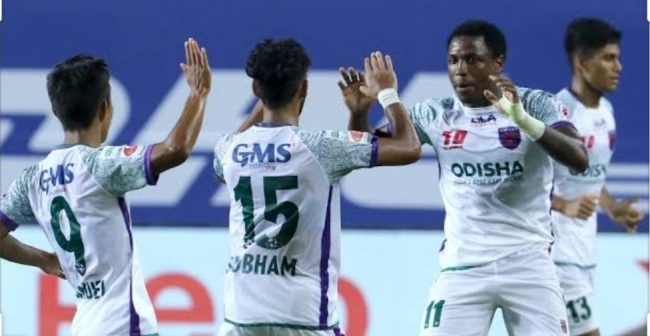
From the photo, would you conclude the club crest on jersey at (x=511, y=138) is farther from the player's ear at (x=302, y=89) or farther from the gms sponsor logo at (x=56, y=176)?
the gms sponsor logo at (x=56, y=176)

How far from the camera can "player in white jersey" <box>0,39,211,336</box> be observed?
21.9 feet

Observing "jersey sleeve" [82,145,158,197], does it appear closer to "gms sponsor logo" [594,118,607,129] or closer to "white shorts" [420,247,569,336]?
"white shorts" [420,247,569,336]

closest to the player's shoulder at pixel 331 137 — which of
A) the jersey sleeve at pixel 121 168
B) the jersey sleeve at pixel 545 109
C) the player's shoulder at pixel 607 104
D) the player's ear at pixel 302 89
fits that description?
the player's ear at pixel 302 89

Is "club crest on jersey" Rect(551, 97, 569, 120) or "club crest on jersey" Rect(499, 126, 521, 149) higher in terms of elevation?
"club crest on jersey" Rect(551, 97, 569, 120)

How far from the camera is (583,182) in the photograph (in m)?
10.5

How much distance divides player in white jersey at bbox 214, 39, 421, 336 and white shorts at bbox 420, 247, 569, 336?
1.11 metres

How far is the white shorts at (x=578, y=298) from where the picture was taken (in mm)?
10258

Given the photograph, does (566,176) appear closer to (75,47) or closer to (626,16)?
(626,16)

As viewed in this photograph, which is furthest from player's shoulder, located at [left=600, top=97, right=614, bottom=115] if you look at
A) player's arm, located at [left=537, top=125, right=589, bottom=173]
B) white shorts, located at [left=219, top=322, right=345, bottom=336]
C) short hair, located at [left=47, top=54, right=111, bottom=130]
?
short hair, located at [left=47, top=54, right=111, bottom=130]

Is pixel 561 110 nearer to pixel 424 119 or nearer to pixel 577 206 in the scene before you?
pixel 424 119

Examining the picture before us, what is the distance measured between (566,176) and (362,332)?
1.69 meters

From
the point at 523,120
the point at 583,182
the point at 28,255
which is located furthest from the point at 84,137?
the point at 583,182

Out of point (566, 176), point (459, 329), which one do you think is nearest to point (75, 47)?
point (566, 176)

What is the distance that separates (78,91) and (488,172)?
2196 mm
